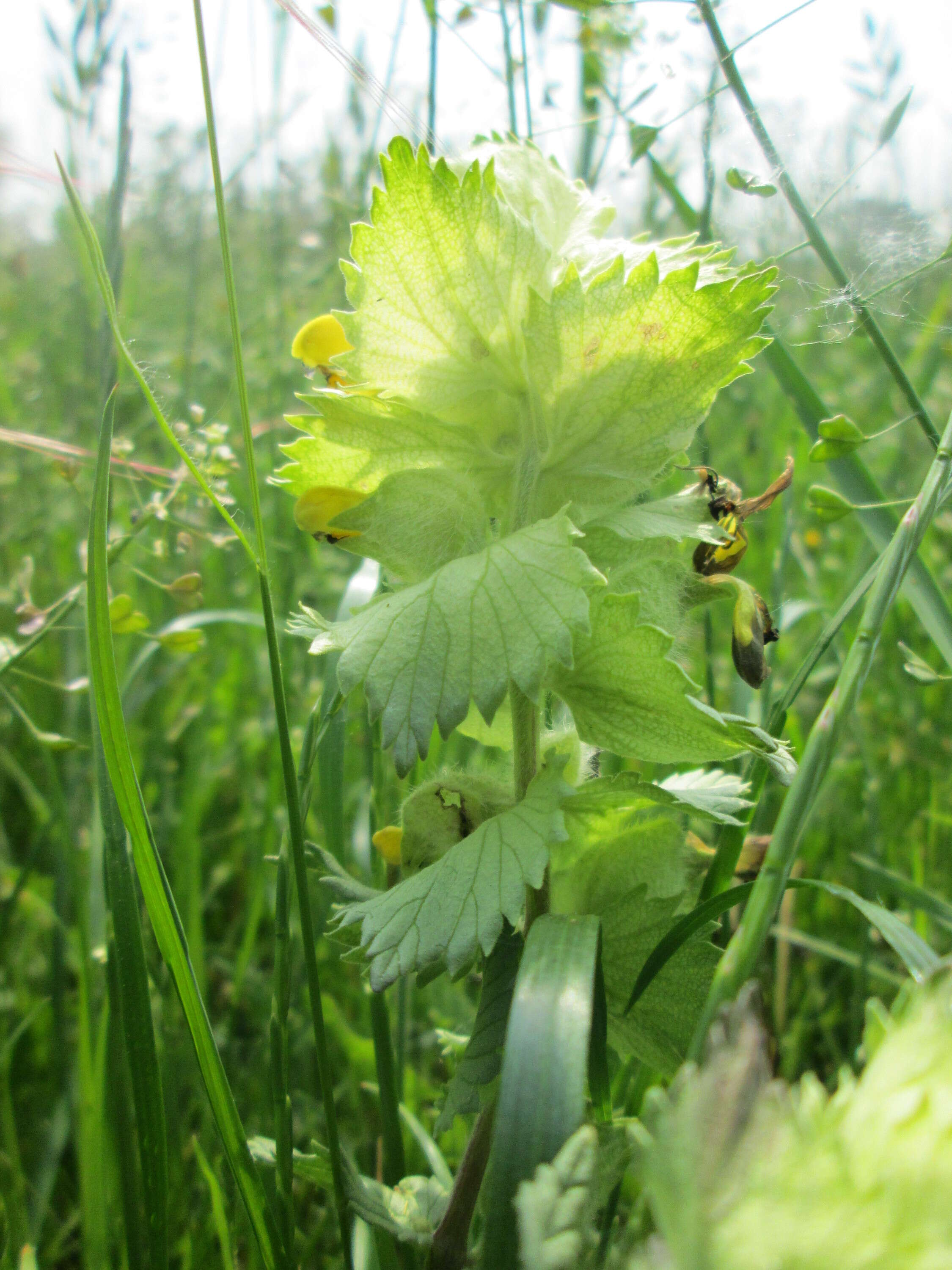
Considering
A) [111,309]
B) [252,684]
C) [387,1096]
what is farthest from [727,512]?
[252,684]

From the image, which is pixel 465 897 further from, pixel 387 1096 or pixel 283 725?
pixel 387 1096

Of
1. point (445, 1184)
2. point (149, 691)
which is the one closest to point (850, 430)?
point (445, 1184)

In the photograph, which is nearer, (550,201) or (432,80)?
(550,201)

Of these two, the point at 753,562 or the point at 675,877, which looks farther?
the point at 753,562

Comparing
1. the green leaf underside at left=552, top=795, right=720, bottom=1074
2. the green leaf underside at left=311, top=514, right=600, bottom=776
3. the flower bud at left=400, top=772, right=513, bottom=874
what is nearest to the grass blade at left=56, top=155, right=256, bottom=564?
the green leaf underside at left=311, top=514, right=600, bottom=776

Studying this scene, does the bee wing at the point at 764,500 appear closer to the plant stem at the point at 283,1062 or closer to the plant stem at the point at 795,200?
the plant stem at the point at 795,200

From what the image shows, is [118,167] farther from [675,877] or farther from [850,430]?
[675,877]
